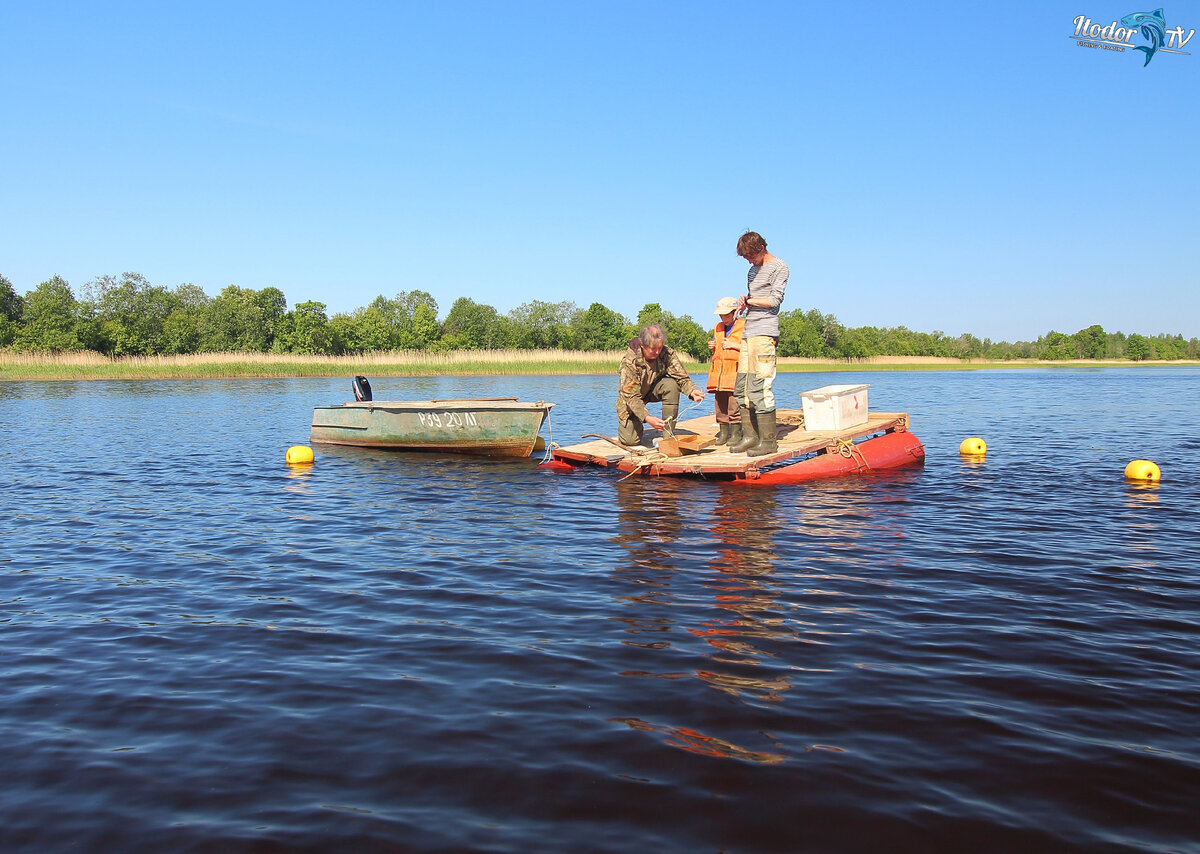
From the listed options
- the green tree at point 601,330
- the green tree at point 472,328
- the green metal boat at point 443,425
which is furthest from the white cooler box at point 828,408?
the green tree at point 601,330

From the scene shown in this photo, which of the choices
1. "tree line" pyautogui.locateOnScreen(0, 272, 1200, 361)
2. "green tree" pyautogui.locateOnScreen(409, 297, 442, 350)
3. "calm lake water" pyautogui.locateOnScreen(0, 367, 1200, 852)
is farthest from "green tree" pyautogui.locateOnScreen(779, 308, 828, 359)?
"calm lake water" pyautogui.locateOnScreen(0, 367, 1200, 852)

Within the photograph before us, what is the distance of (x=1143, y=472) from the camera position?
10.3 meters

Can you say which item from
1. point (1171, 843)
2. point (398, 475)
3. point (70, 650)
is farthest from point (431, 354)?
point (1171, 843)

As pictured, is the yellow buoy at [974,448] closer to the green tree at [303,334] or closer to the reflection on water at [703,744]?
the reflection on water at [703,744]

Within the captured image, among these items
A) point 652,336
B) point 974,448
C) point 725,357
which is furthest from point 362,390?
point 974,448

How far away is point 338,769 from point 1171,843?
10.1ft

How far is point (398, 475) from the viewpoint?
12031 mm

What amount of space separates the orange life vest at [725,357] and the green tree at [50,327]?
5916 centimetres

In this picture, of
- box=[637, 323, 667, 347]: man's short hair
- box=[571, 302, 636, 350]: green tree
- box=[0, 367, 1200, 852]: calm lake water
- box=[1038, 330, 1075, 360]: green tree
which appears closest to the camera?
box=[0, 367, 1200, 852]: calm lake water

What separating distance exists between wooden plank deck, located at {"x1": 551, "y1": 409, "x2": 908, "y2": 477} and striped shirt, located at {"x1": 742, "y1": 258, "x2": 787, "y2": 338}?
1626mm

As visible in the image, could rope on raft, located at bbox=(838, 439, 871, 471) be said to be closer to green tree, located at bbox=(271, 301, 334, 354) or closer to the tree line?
the tree line

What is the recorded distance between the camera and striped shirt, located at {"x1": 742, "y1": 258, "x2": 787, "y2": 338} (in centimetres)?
945

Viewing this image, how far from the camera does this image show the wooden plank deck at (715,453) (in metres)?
10.1

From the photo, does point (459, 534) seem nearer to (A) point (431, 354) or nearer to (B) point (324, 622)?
(B) point (324, 622)
